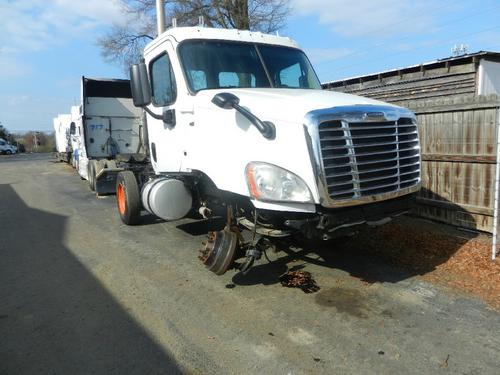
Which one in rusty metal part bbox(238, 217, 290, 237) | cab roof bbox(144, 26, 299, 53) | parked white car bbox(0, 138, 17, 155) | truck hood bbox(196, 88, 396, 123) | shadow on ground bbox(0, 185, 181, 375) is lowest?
shadow on ground bbox(0, 185, 181, 375)

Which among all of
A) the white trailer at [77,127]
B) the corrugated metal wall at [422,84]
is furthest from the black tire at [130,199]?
the corrugated metal wall at [422,84]

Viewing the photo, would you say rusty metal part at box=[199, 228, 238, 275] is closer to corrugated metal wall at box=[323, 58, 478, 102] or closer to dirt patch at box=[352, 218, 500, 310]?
dirt patch at box=[352, 218, 500, 310]

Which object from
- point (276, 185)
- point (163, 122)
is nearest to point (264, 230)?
point (276, 185)

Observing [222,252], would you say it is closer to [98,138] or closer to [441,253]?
[441,253]

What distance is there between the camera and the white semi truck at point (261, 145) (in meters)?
3.99

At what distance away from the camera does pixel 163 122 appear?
19.5 feet

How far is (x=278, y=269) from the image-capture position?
17.6 feet

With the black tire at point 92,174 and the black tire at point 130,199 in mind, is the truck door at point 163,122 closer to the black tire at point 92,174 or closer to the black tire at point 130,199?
the black tire at point 130,199

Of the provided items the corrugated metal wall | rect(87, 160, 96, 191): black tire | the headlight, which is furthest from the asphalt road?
the corrugated metal wall

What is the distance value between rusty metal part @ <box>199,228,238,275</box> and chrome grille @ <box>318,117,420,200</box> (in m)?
1.25

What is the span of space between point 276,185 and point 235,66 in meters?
2.09

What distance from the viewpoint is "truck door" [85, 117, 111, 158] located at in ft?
42.9

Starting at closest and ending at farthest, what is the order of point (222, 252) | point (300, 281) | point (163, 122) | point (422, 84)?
point (222, 252) → point (300, 281) → point (163, 122) → point (422, 84)

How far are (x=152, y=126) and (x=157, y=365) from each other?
13.3 feet
